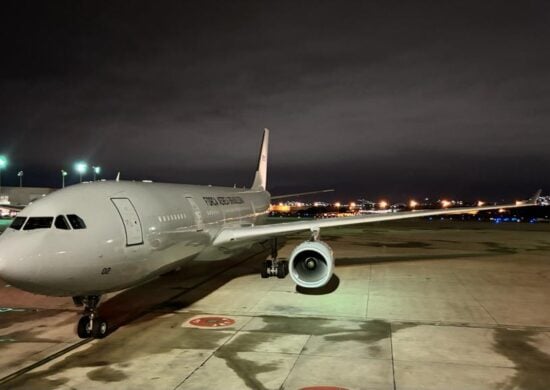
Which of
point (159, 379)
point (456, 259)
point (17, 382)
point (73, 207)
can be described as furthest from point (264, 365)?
Result: point (456, 259)

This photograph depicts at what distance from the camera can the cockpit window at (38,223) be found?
23.1 feet

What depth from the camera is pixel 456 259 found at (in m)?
19.8

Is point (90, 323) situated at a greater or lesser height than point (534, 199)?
lesser

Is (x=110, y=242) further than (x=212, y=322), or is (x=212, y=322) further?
(x=212, y=322)

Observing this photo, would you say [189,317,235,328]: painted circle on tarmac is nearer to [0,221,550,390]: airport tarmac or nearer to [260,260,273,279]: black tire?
[0,221,550,390]: airport tarmac

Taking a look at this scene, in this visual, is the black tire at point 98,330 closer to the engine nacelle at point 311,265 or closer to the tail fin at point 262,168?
the engine nacelle at point 311,265

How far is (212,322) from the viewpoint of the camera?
9.56 meters

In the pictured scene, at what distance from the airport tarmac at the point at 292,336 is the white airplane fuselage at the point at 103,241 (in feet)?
4.06

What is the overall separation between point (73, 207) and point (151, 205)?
79.3 inches

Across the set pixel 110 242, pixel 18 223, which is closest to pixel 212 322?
pixel 110 242

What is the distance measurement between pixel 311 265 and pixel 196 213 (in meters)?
3.17

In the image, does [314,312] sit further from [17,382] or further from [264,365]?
[17,382]

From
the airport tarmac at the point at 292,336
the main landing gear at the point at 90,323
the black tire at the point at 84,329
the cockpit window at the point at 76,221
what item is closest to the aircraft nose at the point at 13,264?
the cockpit window at the point at 76,221

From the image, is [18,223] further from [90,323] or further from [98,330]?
[98,330]
